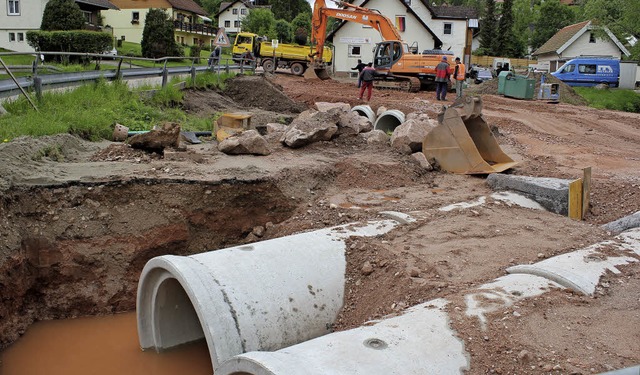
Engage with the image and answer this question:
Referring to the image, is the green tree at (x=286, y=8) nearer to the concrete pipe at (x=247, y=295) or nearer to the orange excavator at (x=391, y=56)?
the orange excavator at (x=391, y=56)

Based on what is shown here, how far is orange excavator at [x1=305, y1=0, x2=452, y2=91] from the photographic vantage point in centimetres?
2552

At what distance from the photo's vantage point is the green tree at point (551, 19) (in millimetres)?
66938

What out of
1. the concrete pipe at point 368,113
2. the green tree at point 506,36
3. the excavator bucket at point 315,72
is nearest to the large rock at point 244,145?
the concrete pipe at point 368,113

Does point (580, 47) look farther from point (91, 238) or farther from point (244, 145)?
point (91, 238)

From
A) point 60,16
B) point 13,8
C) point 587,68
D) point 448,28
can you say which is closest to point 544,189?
point 587,68

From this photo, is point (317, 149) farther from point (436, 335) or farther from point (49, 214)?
point (436, 335)

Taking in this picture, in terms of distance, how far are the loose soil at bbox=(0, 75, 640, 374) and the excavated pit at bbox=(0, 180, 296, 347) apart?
0.01m

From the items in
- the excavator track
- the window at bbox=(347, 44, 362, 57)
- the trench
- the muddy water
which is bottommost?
the muddy water

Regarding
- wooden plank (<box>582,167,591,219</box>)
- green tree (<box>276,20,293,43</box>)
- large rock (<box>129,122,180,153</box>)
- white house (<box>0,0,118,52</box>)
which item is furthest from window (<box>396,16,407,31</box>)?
wooden plank (<box>582,167,591,219</box>)

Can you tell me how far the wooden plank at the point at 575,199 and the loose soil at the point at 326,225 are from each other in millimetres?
220

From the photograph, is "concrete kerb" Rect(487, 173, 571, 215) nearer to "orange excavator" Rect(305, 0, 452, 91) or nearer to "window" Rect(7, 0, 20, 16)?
"orange excavator" Rect(305, 0, 452, 91)

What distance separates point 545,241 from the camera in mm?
6328

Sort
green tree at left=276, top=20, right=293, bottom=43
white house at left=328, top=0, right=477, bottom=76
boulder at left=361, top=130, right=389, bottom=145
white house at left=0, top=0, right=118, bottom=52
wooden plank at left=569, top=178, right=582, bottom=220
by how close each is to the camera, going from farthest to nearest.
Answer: green tree at left=276, top=20, right=293, bottom=43, white house at left=328, top=0, right=477, bottom=76, white house at left=0, top=0, right=118, bottom=52, boulder at left=361, top=130, right=389, bottom=145, wooden plank at left=569, top=178, right=582, bottom=220

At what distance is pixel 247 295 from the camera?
4852 millimetres
